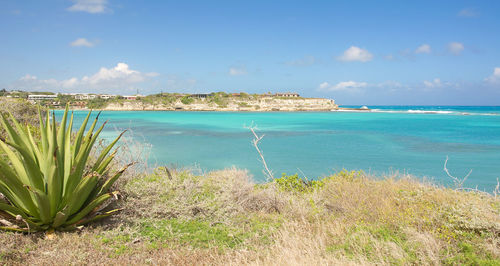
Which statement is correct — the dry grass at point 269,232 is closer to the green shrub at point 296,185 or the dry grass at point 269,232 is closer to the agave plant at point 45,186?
the agave plant at point 45,186

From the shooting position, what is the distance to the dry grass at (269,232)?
3676 mm

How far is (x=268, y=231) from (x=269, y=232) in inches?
2.1

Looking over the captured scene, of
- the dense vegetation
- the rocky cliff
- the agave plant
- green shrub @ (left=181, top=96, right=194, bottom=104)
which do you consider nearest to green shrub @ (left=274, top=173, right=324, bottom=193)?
the dense vegetation

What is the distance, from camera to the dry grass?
12.1ft

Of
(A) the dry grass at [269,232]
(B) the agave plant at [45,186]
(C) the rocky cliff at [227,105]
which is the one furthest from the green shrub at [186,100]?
(B) the agave plant at [45,186]

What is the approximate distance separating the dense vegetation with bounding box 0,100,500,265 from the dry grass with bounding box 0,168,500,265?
0.6 inches

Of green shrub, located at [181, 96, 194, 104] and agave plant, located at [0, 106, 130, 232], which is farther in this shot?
green shrub, located at [181, 96, 194, 104]

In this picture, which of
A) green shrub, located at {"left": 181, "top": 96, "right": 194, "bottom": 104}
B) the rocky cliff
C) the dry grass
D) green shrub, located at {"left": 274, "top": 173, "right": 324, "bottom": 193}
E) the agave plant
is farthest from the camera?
green shrub, located at {"left": 181, "top": 96, "right": 194, "bottom": 104}

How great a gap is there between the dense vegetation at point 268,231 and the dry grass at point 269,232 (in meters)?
0.01

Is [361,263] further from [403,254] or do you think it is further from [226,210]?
[226,210]

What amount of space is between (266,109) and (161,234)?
107 m

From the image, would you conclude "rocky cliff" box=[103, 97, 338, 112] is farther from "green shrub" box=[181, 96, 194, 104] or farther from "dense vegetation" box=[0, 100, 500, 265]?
"dense vegetation" box=[0, 100, 500, 265]

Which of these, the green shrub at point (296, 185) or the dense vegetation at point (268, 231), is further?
the green shrub at point (296, 185)

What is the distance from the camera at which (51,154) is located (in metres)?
4.07
